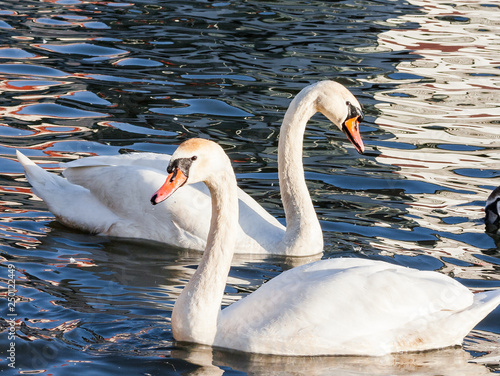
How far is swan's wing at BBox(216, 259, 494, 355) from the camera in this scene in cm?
553

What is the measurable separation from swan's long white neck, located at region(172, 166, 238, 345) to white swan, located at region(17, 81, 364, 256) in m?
1.75

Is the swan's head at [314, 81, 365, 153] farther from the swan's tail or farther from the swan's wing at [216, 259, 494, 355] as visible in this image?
the swan's wing at [216, 259, 494, 355]

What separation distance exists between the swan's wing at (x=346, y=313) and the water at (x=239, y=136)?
0.35 ft

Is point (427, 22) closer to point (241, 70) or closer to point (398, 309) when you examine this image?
point (241, 70)

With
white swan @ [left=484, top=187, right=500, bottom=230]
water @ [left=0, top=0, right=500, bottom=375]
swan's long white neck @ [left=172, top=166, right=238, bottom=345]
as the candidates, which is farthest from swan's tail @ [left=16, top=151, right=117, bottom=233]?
white swan @ [left=484, top=187, right=500, bottom=230]

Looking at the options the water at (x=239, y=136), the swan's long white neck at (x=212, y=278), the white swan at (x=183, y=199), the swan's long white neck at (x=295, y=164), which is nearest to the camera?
the swan's long white neck at (x=212, y=278)

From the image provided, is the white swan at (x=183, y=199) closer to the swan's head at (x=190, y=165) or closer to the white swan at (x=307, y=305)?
the white swan at (x=307, y=305)

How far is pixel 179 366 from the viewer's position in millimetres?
5426

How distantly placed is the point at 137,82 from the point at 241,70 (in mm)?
1764

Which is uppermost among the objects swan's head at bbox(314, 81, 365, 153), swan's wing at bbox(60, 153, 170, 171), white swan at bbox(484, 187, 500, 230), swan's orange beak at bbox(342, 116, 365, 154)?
swan's head at bbox(314, 81, 365, 153)

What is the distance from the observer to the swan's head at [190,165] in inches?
215

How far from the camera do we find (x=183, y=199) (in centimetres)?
758

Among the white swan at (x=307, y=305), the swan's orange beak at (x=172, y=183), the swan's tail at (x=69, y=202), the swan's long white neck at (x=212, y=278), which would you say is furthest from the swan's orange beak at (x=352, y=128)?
the swan's orange beak at (x=172, y=183)

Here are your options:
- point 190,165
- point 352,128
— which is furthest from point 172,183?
point 352,128
